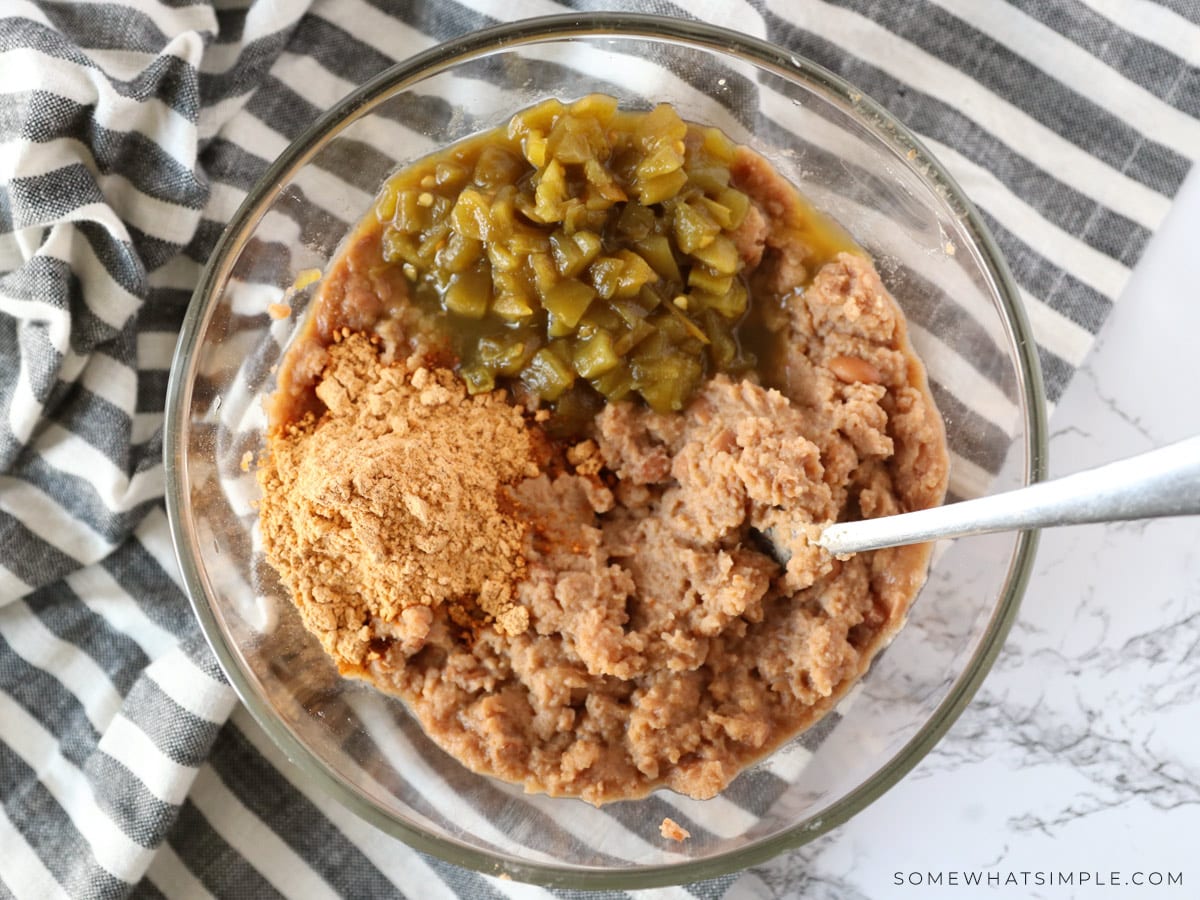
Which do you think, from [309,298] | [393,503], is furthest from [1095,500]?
[309,298]

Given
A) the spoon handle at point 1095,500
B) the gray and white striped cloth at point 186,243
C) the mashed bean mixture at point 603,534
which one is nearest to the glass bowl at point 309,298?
the mashed bean mixture at point 603,534

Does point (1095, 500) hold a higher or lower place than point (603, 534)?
higher

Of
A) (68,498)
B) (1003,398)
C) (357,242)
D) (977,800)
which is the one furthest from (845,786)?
(68,498)

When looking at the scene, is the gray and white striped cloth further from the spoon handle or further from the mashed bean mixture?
the spoon handle

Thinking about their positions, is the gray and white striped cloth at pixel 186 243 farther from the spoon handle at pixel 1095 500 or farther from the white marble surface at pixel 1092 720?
the spoon handle at pixel 1095 500

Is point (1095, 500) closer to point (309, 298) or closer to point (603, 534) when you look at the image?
point (603, 534)
